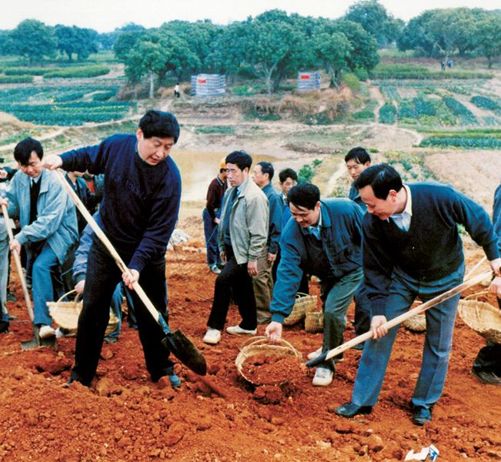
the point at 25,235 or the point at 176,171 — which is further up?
the point at 176,171

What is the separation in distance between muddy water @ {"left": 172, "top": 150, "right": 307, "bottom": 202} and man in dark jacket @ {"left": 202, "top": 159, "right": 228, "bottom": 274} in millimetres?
12620

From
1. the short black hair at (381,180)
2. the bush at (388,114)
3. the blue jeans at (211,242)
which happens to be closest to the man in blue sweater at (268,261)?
the blue jeans at (211,242)

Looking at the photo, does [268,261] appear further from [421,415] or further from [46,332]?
[421,415]

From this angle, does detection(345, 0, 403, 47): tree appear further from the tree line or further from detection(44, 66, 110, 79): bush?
detection(44, 66, 110, 79): bush

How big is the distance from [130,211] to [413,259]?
1853 mm

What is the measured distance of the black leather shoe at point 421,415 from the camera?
408 cm

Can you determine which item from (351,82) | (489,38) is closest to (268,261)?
(351,82)

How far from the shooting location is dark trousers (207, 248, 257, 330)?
5840 millimetres

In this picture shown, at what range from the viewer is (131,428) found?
3.60 meters

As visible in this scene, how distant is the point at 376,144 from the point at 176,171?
3097cm

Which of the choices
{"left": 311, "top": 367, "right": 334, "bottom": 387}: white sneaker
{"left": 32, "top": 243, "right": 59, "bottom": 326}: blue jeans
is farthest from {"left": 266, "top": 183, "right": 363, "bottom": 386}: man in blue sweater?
{"left": 32, "top": 243, "right": 59, "bottom": 326}: blue jeans

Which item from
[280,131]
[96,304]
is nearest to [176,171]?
[96,304]

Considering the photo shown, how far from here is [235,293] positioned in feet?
20.0

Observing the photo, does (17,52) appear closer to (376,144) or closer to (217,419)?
(376,144)
